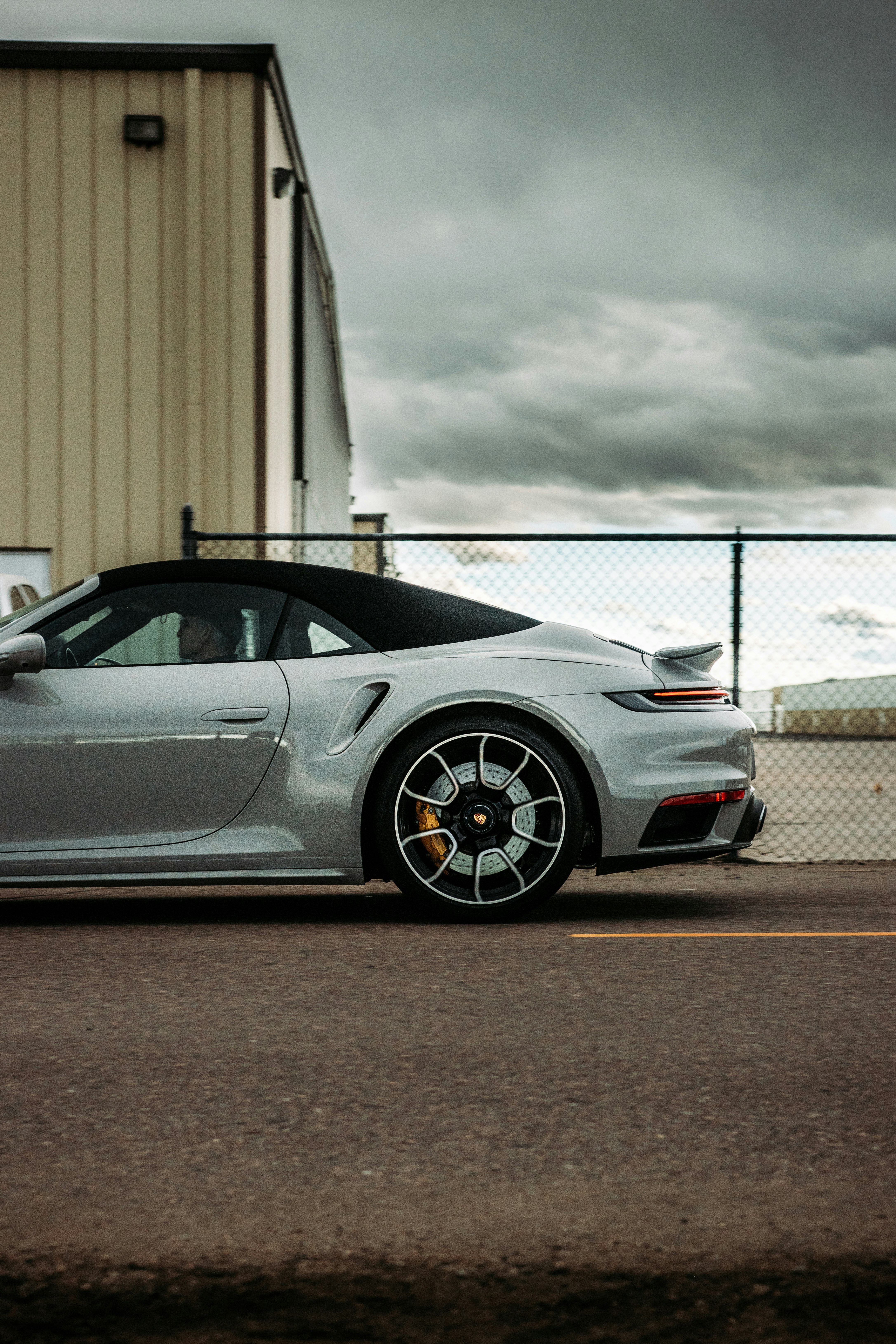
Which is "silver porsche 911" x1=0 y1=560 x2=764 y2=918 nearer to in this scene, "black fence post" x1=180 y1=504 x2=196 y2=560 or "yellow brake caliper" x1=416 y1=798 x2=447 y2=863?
"yellow brake caliper" x1=416 y1=798 x2=447 y2=863

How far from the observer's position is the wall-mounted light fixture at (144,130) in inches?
450

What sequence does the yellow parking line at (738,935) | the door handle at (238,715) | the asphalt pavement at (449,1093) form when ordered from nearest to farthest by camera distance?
the asphalt pavement at (449,1093), the yellow parking line at (738,935), the door handle at (238,715)

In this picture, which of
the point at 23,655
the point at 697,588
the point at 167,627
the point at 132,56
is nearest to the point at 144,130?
the point at 132,56

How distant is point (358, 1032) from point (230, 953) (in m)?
1.21

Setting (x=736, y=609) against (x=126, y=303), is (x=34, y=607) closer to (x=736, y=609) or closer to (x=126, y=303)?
(x=736, y=609)

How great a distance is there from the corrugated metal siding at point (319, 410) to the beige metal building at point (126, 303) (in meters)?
3.09

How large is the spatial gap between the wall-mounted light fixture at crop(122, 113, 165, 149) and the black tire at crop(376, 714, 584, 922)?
26.9 feet

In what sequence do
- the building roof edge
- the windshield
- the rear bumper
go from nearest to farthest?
the rear bumper < the windshield < the building roof edge

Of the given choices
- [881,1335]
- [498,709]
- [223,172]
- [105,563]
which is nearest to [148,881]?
[498,709]

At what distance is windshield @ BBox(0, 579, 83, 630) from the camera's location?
5328 mm

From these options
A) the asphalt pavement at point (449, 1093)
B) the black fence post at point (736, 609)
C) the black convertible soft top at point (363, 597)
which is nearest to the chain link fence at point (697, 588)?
the black fence post at point (736, 609)

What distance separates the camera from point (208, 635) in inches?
209

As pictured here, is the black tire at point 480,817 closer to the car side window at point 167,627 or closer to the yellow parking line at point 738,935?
the yellow parking line at point 738,935

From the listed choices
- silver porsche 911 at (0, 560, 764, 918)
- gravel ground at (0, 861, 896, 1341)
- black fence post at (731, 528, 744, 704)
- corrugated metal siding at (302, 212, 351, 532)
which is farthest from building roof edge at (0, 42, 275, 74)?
gravel ground at (0, 861, 896, 1341)
